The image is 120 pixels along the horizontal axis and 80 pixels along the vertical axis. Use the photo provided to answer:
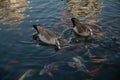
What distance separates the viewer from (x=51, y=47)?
1343 centimetres

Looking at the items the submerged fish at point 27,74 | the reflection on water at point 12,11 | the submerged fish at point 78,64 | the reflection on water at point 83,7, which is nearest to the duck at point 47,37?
the submerged fish at point 78,64

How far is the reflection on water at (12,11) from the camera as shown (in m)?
16.8

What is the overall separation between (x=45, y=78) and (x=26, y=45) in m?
3.20

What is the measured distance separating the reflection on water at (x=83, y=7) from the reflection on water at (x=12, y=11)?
125 inches

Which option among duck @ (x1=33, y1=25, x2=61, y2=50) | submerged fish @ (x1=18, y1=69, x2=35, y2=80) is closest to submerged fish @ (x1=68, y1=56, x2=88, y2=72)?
duck @ (x1=33, y1=25, x2=61, y2=50)

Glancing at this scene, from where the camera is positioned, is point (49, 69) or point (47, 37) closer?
point (49, 69)

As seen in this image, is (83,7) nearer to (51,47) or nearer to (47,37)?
(47,37)

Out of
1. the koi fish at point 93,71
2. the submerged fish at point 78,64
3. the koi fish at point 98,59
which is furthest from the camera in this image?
the koi fish at point 98,59

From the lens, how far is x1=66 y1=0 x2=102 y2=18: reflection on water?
16.8 m

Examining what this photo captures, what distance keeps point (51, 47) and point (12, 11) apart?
585 centimetres

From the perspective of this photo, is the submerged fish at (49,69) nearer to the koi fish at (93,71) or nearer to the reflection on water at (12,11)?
the koi fish at (93,71)

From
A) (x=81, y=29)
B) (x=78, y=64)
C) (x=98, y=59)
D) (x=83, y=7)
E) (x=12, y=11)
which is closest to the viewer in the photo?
(x=78, y=64)

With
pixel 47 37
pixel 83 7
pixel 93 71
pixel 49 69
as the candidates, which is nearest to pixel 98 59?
pixel 93 71

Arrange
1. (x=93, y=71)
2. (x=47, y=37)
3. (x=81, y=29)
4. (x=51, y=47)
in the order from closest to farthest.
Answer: (x=93, y=71) < (x=51, y=47) < (x=47, y=37) < (x=81, y=29)
